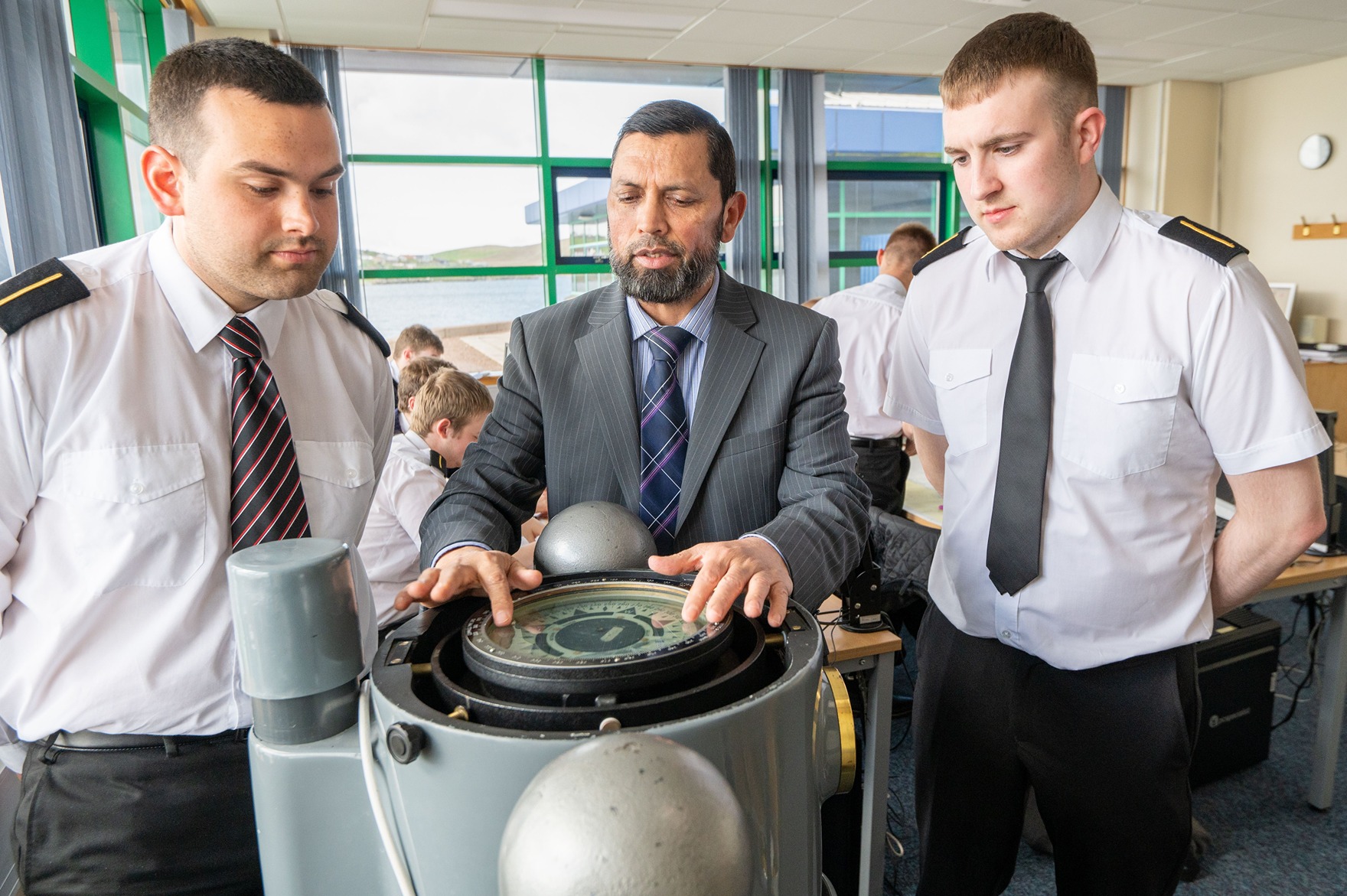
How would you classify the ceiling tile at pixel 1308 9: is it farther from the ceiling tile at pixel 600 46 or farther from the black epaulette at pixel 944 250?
the black epaulette at pixel 944 250

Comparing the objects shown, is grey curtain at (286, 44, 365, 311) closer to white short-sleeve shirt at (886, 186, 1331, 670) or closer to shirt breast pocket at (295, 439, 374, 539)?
shirt breast pocket at (295, 439, 374, 539)

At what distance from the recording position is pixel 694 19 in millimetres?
6250

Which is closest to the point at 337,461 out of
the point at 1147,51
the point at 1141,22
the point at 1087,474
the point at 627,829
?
the point at 627,829

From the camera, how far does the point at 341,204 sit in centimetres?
672

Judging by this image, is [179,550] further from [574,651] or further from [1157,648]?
[1157,648]

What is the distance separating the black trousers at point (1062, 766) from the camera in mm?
1564

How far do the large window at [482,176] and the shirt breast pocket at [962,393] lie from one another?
245 inches

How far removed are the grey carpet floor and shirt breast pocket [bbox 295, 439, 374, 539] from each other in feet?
6.34

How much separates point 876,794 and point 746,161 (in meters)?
6.72

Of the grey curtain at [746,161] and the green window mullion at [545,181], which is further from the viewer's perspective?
the grey curtain at [746,161]

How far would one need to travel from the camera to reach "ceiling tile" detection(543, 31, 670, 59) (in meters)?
6.72

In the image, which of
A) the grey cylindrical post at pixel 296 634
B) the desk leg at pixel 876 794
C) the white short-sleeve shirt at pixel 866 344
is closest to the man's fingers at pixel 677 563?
the grey cylindrical post at pixel 296 634

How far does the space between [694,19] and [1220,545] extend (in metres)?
5.71

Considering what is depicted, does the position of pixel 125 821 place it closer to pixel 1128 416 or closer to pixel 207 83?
pixel 207 83
